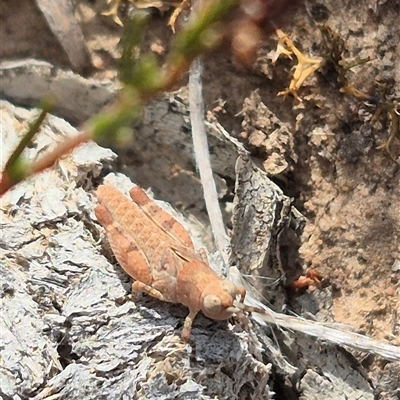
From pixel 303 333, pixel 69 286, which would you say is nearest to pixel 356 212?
pixel 303 333

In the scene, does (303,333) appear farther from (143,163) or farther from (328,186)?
(143,163)

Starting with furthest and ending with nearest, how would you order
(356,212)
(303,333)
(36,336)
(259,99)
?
(259,99) < (356,212) < (303,333) < (36,336)

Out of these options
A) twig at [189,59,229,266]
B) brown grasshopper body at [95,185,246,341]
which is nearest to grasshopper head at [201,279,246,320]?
brown grasshopper body at [95,185,246,341]

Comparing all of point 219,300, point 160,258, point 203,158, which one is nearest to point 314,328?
point 219,300

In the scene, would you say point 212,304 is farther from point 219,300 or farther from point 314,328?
point 314,328

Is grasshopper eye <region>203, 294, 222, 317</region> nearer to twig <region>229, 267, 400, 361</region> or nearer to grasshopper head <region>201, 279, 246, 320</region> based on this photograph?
grasshopper head <region>201, 279, 246, 320</region>

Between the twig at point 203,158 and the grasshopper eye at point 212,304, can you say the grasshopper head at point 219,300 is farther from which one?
the twig at point 203,158

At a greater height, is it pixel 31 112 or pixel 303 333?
pixel 31 112
